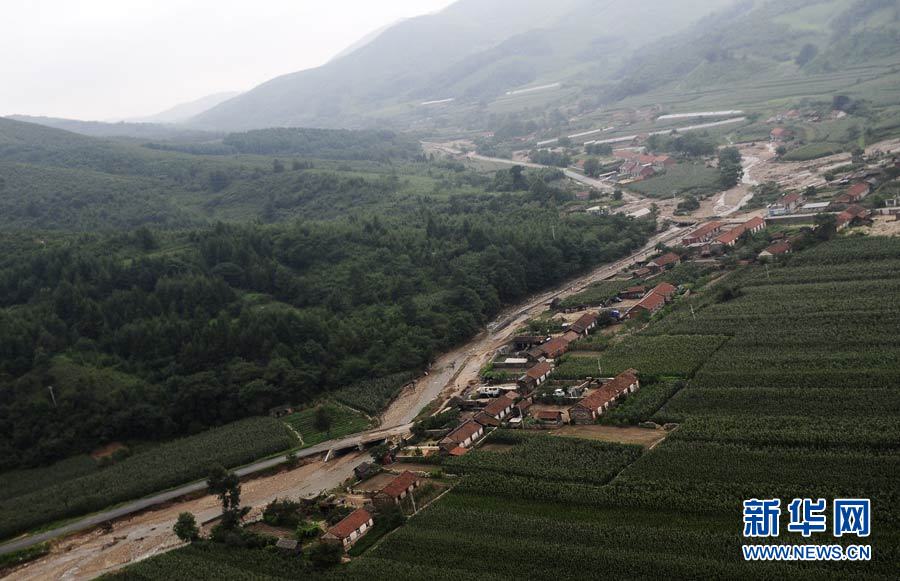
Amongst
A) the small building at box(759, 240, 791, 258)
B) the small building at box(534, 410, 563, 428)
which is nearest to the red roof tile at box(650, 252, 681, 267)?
the small building at box(759, 240, 791, 258)

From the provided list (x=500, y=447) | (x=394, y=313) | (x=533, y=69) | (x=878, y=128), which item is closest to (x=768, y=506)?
(x=500, y=447)

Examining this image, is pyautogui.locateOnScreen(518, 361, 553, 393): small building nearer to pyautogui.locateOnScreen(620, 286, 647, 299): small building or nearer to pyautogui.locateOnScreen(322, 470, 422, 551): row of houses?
pyautogui.locateOnScreen(322, 470, 422, 551): row of houses

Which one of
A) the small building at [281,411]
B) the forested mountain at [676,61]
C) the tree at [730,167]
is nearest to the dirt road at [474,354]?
the small building at [281,411]

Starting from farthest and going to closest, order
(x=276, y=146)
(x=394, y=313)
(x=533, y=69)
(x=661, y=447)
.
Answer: (x=533, y=69) → (x=276, y=146) → (x=394, y=313) → (x=661, y=447)

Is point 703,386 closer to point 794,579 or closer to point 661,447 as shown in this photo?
point 661,447

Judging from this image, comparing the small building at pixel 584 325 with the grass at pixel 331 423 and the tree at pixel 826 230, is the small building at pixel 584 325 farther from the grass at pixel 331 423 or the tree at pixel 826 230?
the tree at pixel 826 230
